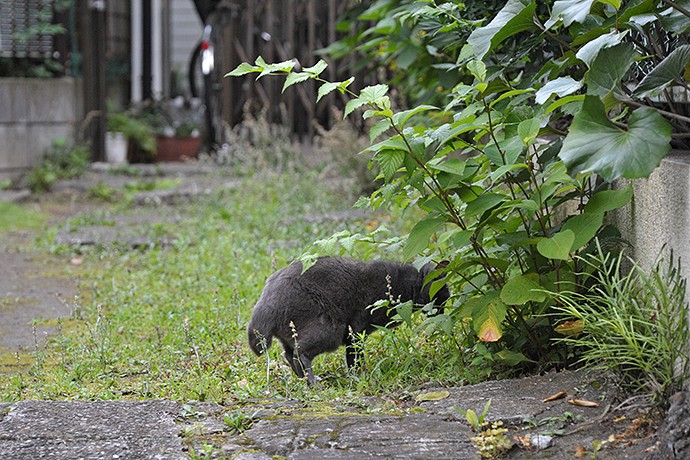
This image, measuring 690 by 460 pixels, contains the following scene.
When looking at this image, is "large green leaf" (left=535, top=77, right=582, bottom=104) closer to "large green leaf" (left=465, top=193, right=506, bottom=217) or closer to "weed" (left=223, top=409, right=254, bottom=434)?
"large green leaf" (left=465, top=193, right=506, bottom=217)

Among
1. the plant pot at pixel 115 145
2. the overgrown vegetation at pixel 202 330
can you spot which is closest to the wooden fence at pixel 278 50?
the plant pot at pixel 115 145

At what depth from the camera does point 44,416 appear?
10.5 feet

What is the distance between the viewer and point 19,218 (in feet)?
28.5

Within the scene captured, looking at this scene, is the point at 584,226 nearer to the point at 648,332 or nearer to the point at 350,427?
the point at 648,332

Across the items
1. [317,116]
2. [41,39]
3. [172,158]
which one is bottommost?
[172,158]

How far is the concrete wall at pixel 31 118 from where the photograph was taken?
10414mm

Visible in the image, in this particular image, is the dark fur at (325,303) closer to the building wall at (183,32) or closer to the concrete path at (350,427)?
the concrete path at (350,427)

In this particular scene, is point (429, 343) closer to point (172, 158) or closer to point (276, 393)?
point (276, 393)

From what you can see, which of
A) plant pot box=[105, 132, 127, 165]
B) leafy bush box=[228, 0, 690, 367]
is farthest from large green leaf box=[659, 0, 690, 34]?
plant pot box=[105, 132, 127, 165]

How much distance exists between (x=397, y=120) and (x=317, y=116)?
28.4 feet

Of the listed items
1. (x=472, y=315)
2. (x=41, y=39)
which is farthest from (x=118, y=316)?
(x=41, y=39)

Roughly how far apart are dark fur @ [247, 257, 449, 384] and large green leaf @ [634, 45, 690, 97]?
1.20 meters

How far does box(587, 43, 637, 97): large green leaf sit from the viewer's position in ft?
9.27

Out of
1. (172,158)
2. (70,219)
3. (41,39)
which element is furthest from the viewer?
(172,158)
